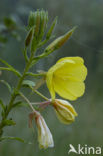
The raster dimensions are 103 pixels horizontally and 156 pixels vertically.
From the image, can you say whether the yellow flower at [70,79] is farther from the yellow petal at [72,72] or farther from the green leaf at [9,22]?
the green leaf at [9,22]

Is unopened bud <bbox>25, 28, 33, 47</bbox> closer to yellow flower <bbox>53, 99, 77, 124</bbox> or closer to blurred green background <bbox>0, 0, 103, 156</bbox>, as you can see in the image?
yellow flower <bbox>53, 99, 77, 124</bbox>

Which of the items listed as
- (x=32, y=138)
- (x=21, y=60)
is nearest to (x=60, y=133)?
(x=32, y=138)

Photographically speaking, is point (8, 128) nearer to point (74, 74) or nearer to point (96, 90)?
point (96, 90)

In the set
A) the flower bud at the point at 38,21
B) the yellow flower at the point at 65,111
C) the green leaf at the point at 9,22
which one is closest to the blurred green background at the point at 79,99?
the green leaf at the point at 9,22

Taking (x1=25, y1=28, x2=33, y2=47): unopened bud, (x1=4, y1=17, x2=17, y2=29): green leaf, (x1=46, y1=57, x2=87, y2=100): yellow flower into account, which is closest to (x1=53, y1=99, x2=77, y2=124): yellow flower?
(x1=46, y1=57, x2=87, y2=100): yellow flower

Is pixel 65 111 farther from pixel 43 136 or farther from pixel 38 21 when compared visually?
pixel 38 21

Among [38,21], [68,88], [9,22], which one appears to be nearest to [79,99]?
[9,22]
